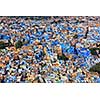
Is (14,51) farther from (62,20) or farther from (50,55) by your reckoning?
(62,20)

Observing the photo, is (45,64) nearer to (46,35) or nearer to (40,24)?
(46,35)

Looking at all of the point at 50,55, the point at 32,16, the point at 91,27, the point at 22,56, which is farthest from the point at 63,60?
the point at 32,16

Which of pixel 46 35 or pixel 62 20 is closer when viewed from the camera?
pixel 46 35

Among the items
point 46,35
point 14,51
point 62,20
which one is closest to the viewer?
point 14,51

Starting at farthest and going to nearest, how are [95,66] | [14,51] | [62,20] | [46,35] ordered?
[62,20]
[46,35]
[14,51]
[95,66]

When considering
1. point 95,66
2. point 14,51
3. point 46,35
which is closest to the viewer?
point 95,66
